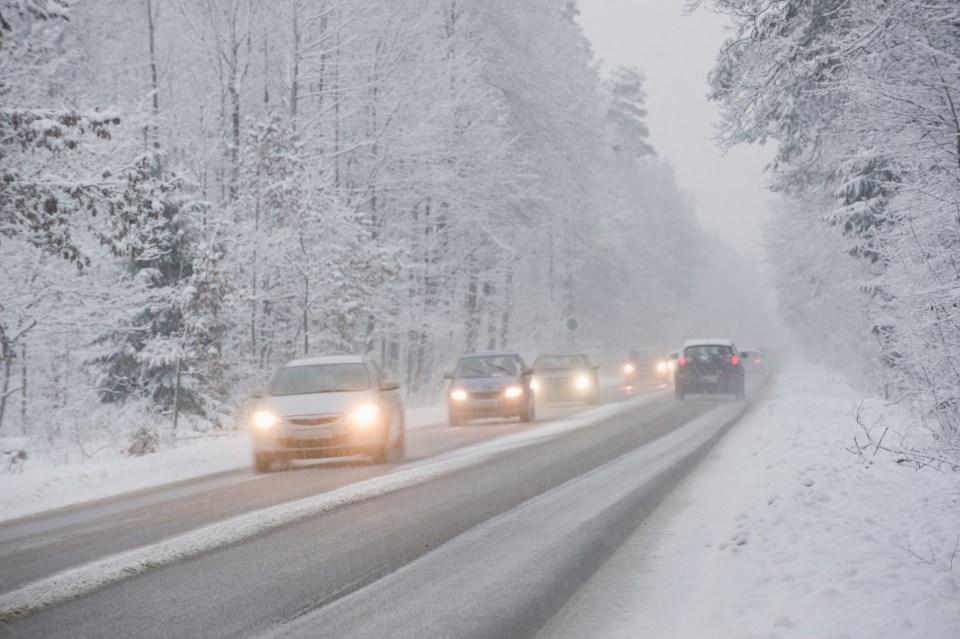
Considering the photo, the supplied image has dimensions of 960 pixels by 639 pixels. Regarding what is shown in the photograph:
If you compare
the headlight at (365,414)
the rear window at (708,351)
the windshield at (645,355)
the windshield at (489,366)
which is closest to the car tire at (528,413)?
the windshield at (489,366)

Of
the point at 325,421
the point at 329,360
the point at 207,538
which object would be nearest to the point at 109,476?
the point at 325,421

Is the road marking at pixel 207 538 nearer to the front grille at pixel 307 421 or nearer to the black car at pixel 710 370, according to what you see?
the front grille at pixel 307 421

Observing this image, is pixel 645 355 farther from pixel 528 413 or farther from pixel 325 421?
pixel 325 421

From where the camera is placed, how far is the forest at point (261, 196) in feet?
55.2

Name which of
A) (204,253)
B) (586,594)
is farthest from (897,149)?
(204,253)

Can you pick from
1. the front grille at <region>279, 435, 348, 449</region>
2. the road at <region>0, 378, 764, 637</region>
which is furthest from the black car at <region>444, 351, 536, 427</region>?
the front grille at <region>279, 435, 348, 449</region>

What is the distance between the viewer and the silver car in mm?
14164

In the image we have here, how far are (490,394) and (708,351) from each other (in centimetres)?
988

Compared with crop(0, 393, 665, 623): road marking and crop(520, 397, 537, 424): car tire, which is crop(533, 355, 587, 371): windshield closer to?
crop(520, 397, 537, 424): car tire

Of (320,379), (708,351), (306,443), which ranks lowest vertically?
(306,443)

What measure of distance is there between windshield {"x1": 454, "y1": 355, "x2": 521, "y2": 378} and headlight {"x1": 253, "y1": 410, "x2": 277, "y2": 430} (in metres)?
9.71

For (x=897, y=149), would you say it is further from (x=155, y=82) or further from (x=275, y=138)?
(x=155, y=82)

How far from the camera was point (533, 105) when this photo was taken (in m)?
36.7

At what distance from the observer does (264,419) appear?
14344mm
